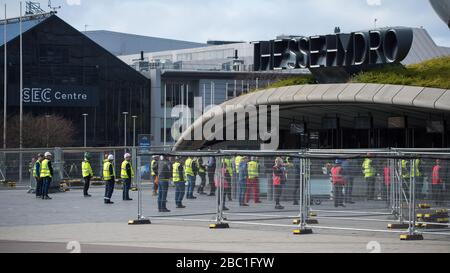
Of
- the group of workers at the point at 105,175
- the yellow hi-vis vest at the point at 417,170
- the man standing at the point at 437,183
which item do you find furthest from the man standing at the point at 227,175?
the group of workers at the point at 105,175

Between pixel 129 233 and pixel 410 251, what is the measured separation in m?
6.33

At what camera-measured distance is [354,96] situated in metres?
32.6

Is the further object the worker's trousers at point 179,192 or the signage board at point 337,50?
the signage board at point 337,50

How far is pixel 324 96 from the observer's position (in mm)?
33531

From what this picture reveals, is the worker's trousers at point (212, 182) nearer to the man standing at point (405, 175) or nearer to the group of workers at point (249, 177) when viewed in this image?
the group of workers at point (249, 177)

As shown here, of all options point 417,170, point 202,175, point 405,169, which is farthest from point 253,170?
point 417,170

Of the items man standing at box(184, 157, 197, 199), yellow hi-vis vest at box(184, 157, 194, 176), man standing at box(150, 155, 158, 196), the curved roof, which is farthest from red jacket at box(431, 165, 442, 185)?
the curved roof

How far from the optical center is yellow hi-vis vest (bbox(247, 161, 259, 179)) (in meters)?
20.2

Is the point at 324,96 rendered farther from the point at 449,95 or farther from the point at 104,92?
the point at 104,92

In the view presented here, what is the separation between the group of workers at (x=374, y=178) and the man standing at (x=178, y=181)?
12.1ft

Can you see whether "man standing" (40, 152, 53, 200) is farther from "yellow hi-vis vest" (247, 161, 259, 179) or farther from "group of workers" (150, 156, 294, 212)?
"yellow hi-vis vest" (247, 161, 259, 179)

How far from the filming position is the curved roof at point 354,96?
30688 millimetres

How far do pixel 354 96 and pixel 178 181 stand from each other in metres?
13.0

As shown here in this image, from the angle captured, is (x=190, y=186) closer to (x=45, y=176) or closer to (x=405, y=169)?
(x=405, y=169)
